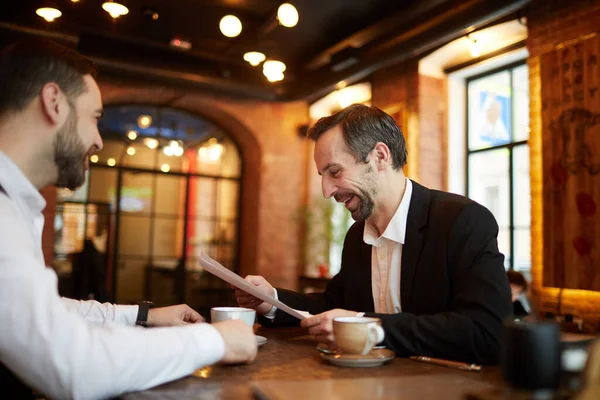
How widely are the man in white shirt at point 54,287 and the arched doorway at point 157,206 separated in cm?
670

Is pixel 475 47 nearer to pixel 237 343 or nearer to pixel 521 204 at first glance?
pixel 521 204

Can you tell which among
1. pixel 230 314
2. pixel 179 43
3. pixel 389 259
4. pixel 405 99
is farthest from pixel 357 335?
pixel 179 43

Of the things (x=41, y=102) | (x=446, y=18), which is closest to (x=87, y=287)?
(x=446, y=18)

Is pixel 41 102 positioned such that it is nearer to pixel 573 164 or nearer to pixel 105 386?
pixel 105 386

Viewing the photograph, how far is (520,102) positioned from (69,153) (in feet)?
17.4

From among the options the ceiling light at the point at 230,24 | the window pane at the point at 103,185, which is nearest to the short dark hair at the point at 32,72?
the ceiling light at the point at 230,24

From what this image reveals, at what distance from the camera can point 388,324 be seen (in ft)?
4.76

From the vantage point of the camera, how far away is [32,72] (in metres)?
1.24

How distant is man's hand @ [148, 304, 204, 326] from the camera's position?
1.71 meters

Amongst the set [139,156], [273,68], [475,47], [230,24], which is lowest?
[139,156]

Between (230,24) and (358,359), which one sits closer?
(358,359)

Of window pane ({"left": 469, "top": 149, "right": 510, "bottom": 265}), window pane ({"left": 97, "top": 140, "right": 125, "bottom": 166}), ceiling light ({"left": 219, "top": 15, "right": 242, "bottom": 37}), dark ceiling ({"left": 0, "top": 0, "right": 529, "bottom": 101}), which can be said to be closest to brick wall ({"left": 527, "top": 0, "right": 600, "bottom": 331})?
dark ceiling ({"left": 0, "top": 0, "right": 529, "bottom": 101})

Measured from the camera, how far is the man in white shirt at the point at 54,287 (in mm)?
993

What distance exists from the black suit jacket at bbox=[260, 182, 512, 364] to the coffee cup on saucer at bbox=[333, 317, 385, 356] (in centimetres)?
16
